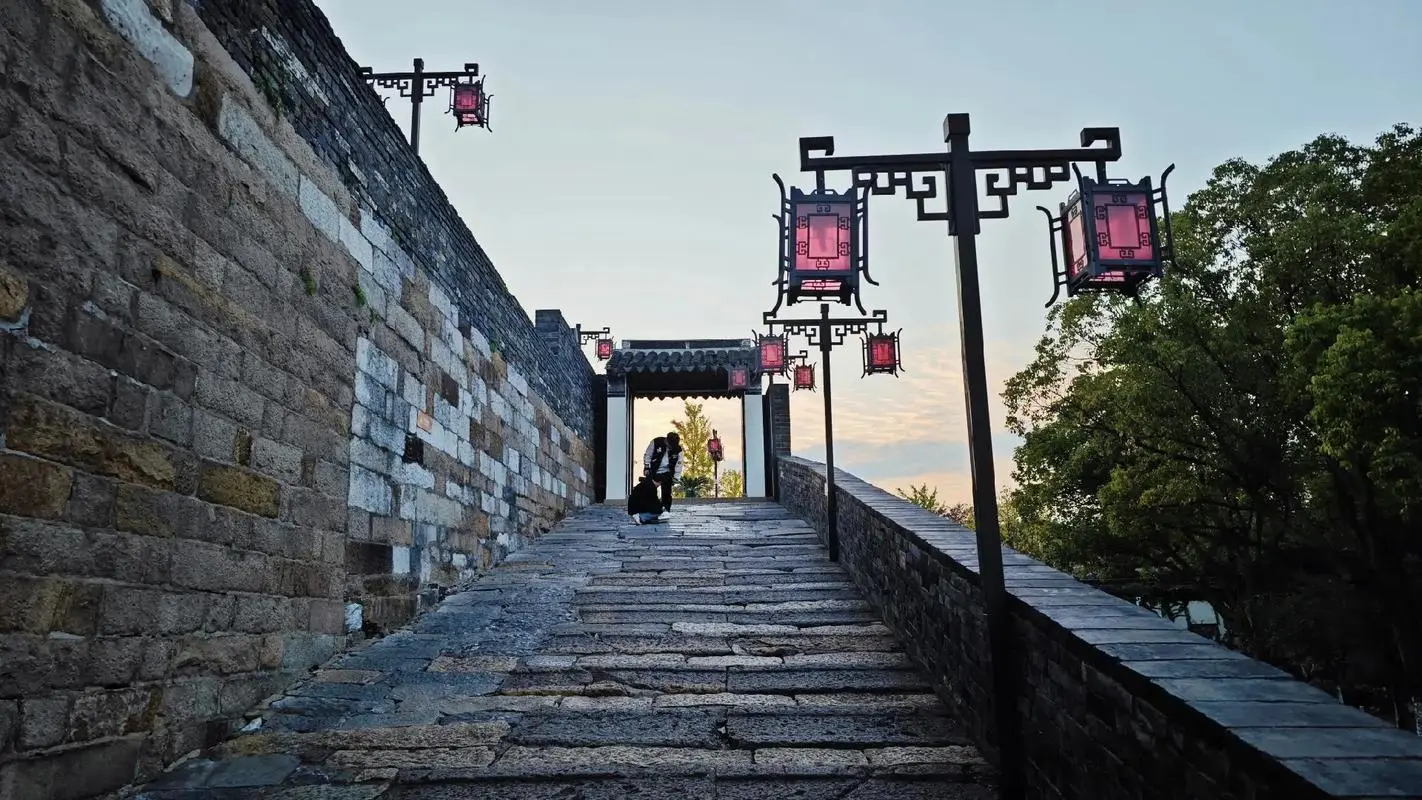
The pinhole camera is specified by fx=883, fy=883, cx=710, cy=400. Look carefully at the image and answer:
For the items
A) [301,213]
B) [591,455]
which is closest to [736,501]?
[591,455]

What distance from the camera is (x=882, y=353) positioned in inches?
364

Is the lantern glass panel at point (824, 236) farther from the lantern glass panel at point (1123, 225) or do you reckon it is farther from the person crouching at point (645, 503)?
the person crouching at point (645, 503)

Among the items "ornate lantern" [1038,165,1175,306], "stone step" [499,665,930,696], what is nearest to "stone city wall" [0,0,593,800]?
"stone step" [499,665,930,696]

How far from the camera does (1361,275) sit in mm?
11281

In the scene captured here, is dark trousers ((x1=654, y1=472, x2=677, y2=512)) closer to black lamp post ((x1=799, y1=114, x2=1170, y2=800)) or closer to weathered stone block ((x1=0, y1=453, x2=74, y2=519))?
black lamp post ((x1=799, y1=114, x2=1170, y2=800))

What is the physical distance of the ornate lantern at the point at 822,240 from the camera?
4066 millimetres

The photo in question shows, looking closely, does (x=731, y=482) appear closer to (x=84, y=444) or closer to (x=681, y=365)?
(x=681, y=365)

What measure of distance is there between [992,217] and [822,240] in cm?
77

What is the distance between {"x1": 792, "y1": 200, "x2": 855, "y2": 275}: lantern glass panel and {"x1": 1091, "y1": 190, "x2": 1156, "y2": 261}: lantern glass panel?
108 centimetres

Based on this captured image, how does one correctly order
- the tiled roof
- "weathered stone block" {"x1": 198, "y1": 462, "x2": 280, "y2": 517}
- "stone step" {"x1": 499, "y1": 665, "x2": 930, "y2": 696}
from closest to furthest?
"weathered stone block" {"x1": 198, "y1": 462, "x2": 280, "y2": 517} → "stone step" {"x1": 499, "y1": 665, "x2": 930, "y2": 696} → the tiled roof

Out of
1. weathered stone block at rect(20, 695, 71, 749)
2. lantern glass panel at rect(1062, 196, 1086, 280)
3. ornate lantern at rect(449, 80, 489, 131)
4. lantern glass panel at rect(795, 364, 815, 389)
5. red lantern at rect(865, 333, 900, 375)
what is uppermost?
ornate lantern at rect(449, 80, 489, 131)

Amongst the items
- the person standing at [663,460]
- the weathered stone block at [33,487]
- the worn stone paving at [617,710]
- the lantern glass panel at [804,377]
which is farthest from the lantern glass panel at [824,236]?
the lantern glass panel at [804,377]

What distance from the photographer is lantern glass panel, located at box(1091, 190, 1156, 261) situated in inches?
153

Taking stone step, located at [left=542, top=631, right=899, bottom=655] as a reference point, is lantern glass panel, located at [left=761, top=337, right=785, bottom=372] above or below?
above
